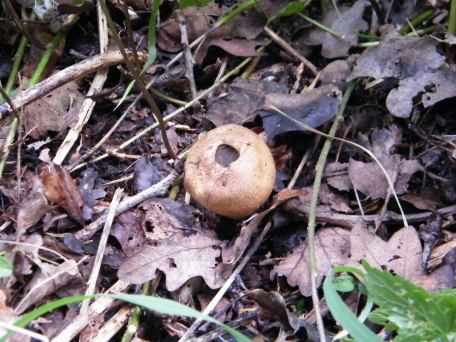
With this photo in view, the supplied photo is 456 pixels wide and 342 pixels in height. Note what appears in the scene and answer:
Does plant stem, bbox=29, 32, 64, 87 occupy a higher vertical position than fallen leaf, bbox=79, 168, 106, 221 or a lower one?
higher

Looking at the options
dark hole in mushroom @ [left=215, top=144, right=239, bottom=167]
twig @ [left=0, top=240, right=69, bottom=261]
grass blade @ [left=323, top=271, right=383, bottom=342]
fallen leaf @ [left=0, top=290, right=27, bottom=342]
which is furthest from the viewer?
dark hole in mushroom @ [left=215, top=144, right=239, bottom=167]

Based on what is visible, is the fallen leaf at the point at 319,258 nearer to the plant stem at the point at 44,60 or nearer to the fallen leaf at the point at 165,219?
the fallen leaf at the point at 165,219

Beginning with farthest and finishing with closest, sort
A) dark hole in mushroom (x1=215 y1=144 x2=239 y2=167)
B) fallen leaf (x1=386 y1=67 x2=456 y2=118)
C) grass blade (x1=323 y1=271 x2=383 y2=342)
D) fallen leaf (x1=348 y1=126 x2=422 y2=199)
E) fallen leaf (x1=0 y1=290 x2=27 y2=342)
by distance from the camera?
fallen leaf (x1=386 y1=67 x2=456 y2=118), fallen leaf (x1=348 y1=126 x2=422 y2=199), dark hole in mushroom (x1=215 y1=144 x2=239 y2=167), fallen leaf (x1=0 y1=290 x2=27 y2=342), grass blade (x1=323 y1=271 x2=383 y2=342)

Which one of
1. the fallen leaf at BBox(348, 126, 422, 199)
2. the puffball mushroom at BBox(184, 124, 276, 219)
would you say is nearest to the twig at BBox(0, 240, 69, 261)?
the puffball mushroom at BBox(184, 124, 276, 219)

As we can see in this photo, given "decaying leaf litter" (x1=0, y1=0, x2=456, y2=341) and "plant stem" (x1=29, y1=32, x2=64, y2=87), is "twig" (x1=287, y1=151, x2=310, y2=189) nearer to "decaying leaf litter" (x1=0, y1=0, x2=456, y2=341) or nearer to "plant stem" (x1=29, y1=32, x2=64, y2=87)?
"decaying leaf litter" (x1=0, y1=0, x2=456, y2=341)

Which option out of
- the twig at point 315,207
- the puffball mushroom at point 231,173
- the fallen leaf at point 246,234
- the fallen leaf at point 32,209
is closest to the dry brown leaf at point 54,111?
the fallen leaf at point 32,209

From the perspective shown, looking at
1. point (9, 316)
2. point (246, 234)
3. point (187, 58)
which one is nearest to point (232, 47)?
point (187, 58)

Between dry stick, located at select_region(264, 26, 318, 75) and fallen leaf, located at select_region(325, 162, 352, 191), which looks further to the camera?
dry stick, located at select_region(264, 26, 318, 75)
